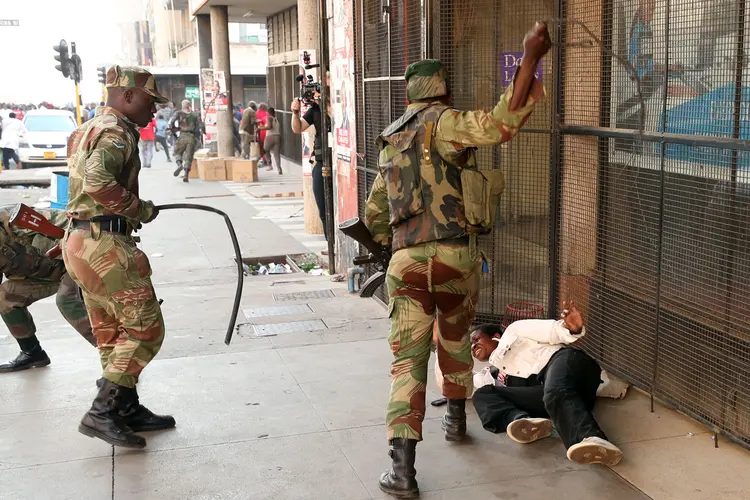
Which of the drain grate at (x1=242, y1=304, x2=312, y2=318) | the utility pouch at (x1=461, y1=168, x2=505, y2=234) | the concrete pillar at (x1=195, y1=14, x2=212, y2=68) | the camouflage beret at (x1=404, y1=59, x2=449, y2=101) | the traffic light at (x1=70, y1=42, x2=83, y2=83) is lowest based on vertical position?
the drain grate at (x1=242, y1=304, x2=312, y2=318)

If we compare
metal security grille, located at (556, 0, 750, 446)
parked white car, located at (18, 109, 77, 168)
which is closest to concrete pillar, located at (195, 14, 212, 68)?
parked white car, located at (18, 109, 77, 168)

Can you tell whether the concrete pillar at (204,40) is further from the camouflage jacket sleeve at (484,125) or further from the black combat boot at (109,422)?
the camouflage jacket sleeve at (484,125)

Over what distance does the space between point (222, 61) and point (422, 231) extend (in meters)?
17.9

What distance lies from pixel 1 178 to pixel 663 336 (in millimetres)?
19379

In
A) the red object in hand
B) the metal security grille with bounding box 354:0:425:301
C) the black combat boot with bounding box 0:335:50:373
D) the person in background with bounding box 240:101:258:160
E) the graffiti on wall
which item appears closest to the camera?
the graffiti on wall

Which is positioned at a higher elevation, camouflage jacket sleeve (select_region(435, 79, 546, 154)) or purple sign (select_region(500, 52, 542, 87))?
purple sign (select_region(500, 52, 542, 87))

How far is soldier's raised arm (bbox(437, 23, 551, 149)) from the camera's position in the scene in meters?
3.24

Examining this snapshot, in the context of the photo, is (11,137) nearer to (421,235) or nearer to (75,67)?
(75,67)

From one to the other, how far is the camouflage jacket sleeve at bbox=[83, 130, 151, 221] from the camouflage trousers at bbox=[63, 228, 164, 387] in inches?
8.7

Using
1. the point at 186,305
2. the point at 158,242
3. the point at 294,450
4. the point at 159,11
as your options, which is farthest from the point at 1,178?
the point at 159,11

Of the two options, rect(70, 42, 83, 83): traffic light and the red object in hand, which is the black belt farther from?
rect(70, 42, 83, 83): traffic light

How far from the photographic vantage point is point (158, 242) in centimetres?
1145

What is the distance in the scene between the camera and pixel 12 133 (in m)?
23.2

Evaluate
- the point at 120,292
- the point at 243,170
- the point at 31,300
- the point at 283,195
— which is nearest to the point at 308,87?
the point at 31,300
